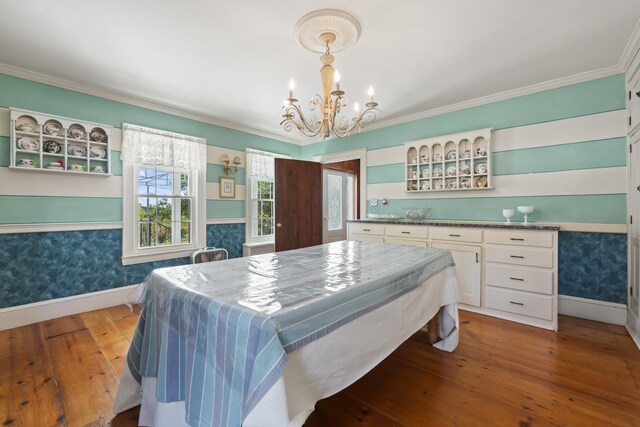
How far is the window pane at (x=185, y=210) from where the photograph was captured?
3.90 meters

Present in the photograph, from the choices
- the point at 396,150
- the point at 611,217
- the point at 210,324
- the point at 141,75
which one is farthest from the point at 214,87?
the point at 611,217

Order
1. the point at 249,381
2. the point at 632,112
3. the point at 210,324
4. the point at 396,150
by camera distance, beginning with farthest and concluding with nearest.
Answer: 1. the point at 396,150
2. the point at 632,112
3. the point at 210,324
4. the point at 249,381

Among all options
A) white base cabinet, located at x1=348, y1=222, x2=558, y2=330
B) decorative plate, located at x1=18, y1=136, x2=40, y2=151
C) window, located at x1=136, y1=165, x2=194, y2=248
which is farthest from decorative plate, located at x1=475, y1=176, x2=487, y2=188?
decorative plate, located at x1=18, y1=136, x2=40, y2=151

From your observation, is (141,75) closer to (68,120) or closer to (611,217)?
(68,120)

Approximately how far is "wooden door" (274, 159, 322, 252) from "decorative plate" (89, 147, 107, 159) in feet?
7.15

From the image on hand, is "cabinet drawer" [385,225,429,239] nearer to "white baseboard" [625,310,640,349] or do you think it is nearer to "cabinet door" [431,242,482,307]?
"cabinet door" [431,242,482,307]

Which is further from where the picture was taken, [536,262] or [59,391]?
[536,262]

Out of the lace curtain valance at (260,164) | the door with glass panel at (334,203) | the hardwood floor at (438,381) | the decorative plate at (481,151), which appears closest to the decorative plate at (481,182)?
the decorative plate at (481,151)

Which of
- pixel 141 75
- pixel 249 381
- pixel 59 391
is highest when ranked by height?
pixel 141 75

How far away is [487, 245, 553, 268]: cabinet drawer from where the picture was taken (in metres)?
2.65

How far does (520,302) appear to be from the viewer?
2793 mm

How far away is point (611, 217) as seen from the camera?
2.75 metres

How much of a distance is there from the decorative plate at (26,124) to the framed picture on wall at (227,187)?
79.9 inches

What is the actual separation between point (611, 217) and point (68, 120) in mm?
5699
